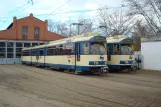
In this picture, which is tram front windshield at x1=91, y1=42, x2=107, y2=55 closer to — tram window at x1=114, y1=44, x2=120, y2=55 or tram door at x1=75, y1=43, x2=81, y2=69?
tram door at x1=75, y1=43, x2=81, y2=69

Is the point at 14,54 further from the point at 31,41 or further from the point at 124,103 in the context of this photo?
the point at 124,103

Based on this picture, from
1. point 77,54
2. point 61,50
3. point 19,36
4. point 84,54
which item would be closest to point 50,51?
point 61,50

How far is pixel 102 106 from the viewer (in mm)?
9727

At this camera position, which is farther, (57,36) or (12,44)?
(57,36)

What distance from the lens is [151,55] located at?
93.1 feet

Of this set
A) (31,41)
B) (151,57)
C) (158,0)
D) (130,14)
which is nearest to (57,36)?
(31,41)

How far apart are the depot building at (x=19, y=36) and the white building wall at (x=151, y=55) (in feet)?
99.1

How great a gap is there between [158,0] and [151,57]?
13.4 meters

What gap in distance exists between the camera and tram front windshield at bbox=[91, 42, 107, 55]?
2158 centimetres

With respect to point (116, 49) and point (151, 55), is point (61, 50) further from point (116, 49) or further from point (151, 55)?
point (151, 55)

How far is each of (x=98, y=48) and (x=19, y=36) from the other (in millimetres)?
35748

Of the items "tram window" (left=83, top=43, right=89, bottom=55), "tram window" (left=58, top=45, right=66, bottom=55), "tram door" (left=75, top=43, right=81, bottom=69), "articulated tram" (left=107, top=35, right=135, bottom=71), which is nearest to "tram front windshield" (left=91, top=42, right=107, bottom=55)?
"tram window" (left=83, top=43, right=89, bottom=55)

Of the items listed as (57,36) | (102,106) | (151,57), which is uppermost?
(57,36)

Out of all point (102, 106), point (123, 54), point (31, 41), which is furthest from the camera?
point (31, 41)
